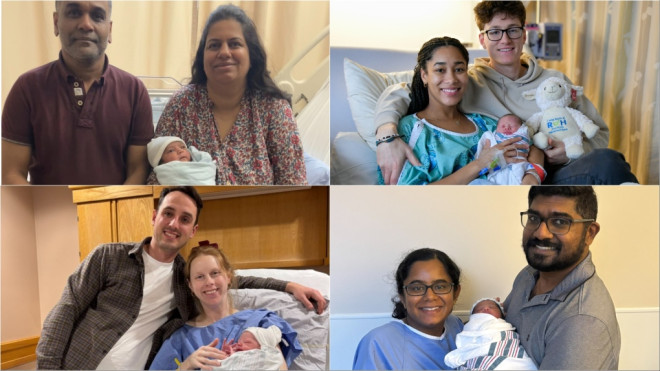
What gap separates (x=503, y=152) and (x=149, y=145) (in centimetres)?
117

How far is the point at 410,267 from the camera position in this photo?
2.01 meters

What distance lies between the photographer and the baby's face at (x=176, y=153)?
1.97 m

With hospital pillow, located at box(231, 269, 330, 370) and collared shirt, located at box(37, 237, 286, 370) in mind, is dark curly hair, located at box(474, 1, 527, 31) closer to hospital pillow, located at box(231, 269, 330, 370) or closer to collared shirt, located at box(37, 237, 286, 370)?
hospital pillow, located at box(231, 269, 330, 370)

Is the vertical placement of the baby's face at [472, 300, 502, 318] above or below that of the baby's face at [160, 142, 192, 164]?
below

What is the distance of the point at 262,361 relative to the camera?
77.1 inches

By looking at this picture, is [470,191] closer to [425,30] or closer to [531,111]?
[531,111]

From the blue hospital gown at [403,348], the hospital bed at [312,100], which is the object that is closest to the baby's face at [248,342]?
the blue hospital gown at [403,348]

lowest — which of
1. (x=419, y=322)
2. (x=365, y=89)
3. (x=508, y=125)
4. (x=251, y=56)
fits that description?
(x=419, y=322)

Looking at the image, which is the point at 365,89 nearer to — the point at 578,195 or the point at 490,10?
the point at 490,10

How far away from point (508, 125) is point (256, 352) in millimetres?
1122

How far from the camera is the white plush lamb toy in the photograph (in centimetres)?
200

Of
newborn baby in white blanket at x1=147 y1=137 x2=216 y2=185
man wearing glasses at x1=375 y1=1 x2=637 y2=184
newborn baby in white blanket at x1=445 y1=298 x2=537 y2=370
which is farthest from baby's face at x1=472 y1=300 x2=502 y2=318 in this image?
newborn baby in white blanket at x1=147 y1=137 x2=216 y2=185

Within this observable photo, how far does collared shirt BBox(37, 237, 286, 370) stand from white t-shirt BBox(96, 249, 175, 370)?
0.01 m

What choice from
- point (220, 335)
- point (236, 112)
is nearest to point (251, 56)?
Answer: point (236, 112)
